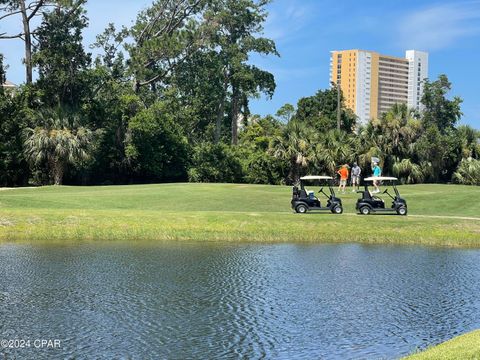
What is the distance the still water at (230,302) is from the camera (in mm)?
9680

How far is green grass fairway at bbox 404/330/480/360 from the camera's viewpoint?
774 centimetres

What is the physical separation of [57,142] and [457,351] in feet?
128

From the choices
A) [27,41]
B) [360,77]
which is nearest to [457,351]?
[27,41]

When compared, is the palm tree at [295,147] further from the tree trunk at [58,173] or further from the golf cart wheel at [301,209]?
the golf cart wheel at [301,209]

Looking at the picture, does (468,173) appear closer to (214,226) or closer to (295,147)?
(295,147)

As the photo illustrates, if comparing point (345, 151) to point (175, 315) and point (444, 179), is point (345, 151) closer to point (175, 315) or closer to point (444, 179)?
point (444, 179)

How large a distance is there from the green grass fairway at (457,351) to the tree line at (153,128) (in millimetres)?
37262

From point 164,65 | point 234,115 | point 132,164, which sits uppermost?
point 164,65

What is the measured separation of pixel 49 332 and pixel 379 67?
198m

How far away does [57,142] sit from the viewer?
43062 mm

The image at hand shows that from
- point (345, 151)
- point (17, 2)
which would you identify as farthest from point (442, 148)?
point (17, 2)

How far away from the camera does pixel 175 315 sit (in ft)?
37.1

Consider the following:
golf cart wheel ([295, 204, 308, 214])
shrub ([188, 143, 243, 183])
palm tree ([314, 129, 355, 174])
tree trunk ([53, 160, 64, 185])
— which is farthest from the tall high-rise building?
golf cart wheel ([295, 204, 308, 214])

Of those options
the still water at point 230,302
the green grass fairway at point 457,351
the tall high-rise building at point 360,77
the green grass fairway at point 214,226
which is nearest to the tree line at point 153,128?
the green grass fairway at point 214,226
